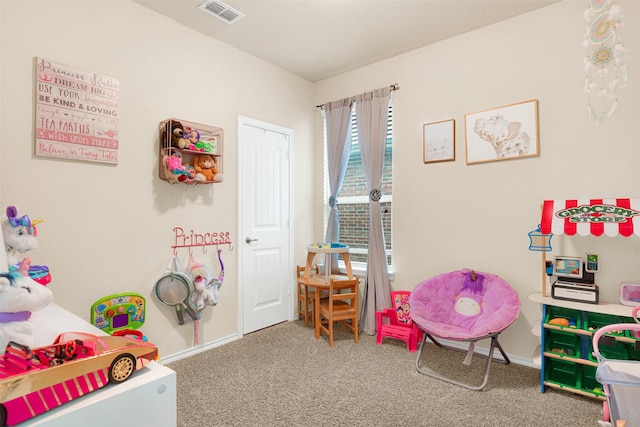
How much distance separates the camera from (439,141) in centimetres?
309

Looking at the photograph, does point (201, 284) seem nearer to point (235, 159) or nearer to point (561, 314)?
point (235, 159)

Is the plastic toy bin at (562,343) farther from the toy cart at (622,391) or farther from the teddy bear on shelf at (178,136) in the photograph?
the teddy bear on shelf at (178,136)

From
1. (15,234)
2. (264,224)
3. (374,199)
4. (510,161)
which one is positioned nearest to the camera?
(15,234)

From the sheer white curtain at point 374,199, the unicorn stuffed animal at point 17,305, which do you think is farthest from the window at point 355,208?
the unicorn stuffed animal at point 17,305

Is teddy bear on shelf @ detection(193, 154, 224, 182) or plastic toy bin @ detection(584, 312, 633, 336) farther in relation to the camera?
teddy bear on shelf @ detection(193, 154, 224, 182)

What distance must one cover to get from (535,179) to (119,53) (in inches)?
128

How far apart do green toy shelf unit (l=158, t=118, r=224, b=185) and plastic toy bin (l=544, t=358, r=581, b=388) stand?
2823mm

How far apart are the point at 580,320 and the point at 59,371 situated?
2.71 metres

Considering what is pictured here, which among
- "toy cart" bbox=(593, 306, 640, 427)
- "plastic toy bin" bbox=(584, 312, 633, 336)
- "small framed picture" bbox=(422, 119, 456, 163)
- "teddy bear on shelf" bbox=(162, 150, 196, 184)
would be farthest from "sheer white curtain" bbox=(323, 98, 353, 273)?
"toy cart" bbox=(593, 306, 640, 427)

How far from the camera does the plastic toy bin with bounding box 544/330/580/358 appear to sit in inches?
88.5

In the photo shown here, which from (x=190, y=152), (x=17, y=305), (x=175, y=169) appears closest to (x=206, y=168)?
(x=190, y=152)

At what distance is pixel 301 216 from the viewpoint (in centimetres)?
392

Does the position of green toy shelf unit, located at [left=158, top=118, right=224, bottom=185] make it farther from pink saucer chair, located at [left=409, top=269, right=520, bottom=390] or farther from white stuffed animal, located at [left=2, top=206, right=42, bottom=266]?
pink saucer chair, located at [left=409, top=269, right=520, bottom=390]

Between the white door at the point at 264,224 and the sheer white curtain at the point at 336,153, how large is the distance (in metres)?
0.45
